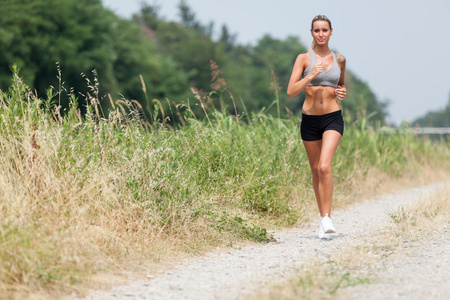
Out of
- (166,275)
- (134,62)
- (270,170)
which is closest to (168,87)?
(134,62)

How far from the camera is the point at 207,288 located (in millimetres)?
3898

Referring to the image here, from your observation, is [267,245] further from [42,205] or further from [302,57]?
[42,205]

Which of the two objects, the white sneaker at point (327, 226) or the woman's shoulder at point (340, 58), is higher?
the woman's shoulder at point (340, 58)

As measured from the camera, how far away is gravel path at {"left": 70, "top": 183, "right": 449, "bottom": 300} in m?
3.74

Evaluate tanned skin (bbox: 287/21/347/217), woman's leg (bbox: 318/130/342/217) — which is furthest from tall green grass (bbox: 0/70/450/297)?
tanned skin (bbox: 287/21/347/217)

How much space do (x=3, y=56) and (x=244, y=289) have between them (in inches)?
1070

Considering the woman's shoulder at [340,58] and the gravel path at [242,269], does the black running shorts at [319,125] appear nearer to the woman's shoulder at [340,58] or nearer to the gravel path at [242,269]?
the woman's shoulder at [340,58]

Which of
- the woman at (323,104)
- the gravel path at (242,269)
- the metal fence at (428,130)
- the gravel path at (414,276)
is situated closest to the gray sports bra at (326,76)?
the woman at (323,104)

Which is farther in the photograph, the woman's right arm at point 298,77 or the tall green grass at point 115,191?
the woman's right arm at point 298,77

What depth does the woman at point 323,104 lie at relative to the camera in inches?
223

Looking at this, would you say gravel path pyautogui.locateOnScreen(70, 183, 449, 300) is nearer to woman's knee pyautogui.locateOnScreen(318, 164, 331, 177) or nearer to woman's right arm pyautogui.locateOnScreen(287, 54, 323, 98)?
woman's knee pyautogui.locateOnScreen(318, 164, 331, 177)

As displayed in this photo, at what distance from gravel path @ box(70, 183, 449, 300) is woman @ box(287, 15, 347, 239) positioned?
1.55 ft

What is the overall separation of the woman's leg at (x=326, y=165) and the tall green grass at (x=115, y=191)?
2.38 ft

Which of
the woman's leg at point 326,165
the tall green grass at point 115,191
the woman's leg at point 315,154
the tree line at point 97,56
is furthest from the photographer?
the tree line at point 97,56
